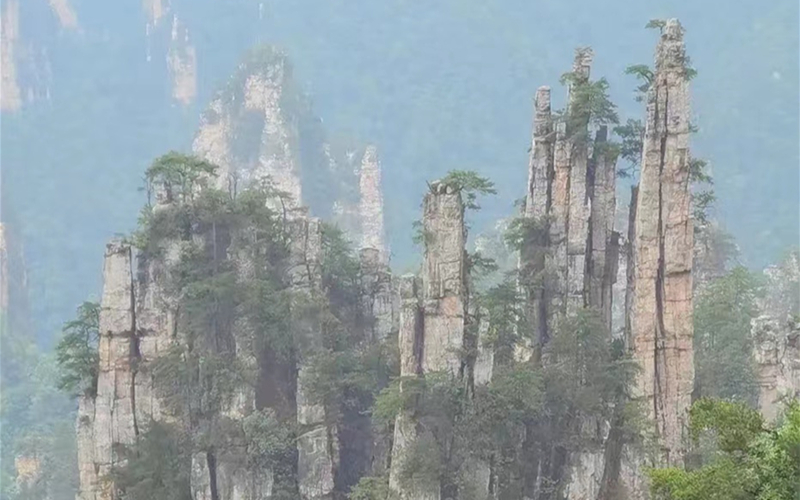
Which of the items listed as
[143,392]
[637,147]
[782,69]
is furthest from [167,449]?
[782,69]

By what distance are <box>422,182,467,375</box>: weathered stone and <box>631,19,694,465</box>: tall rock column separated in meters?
3.30

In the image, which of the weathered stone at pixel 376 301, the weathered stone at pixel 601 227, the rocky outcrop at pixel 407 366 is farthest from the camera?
the weathered stone at pixel 376 301

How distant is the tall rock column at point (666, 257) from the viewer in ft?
74.8

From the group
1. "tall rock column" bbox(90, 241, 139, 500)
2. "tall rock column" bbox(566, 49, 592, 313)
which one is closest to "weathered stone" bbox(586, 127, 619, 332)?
"tall rock column" bbox(566, 49, 592, 313)

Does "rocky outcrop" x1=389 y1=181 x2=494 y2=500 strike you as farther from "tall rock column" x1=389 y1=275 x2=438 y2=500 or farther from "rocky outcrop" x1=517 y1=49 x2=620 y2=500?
"rocky outcrop" x1=517 y1=49 x2=620 y2=500

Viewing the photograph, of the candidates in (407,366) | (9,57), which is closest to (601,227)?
(407,366)

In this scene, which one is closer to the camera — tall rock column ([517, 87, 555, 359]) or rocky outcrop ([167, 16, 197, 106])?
tall rock column ([517, 87, 555, 359])

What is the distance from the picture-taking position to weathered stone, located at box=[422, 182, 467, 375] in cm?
2295

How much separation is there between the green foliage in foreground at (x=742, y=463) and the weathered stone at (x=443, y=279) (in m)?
9.49

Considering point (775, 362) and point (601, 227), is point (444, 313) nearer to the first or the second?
point (601, 227)

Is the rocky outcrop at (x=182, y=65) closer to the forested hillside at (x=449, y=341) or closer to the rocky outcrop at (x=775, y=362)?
the forested hillside at (x=449, y=341)

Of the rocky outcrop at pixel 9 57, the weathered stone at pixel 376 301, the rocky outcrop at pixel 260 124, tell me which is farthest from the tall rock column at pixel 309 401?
the rocky outcrop at pixel 9 57

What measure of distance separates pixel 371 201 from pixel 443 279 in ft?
143

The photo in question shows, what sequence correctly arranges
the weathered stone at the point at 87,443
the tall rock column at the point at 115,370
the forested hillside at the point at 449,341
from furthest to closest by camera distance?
the weathered stone at the point at 87,443
the tall rock column at the point at 115,370
the forested hillside at the point at 449,341
